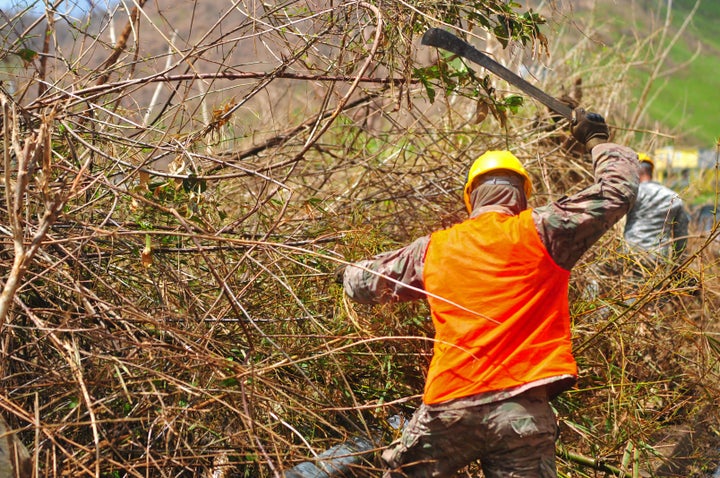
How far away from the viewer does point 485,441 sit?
3154mm

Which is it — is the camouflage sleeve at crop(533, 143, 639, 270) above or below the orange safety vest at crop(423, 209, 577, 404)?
above

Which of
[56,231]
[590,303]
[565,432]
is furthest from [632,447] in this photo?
[56,231]

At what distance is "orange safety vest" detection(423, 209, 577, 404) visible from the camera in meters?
3.11

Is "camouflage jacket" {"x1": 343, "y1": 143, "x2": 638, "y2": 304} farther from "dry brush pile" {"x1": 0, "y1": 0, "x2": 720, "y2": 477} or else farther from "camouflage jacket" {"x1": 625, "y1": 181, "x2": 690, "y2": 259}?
"camouflage jacket" {"x1": 625, "y1": 181, "x2": 690, "y2": 259}

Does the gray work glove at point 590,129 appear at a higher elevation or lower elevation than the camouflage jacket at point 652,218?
higher

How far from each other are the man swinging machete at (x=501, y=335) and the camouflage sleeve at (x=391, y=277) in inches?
1.1

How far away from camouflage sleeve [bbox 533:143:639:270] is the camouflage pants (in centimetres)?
62

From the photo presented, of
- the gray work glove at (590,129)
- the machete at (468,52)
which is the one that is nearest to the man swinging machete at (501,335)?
the gray work glove at (590,129)

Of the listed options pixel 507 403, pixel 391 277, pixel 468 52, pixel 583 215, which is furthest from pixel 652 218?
pixel 507 403

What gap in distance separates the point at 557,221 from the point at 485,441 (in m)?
0.95

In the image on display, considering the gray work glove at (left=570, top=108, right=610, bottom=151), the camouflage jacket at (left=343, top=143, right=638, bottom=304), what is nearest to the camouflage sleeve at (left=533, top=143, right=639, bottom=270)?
the camouflage jacket at (left=343, top=143, right=638, bottom=304)

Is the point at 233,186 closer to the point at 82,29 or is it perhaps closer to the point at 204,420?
the point at 82,29

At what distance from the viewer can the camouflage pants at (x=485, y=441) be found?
3066 mm

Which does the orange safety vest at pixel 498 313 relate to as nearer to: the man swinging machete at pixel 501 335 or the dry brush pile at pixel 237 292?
the man swinging machete at pixel 501 335
